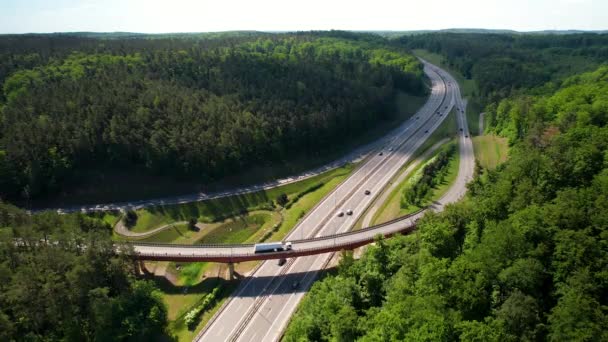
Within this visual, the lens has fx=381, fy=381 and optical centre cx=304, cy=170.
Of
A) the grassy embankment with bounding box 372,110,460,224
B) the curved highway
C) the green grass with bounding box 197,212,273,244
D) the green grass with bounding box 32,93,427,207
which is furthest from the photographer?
the green grass with bounding box 32,93,427,207

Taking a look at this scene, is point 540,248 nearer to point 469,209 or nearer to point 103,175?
point 469,209

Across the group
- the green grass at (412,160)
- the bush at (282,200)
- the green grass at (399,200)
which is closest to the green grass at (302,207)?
the bush at (282,200)

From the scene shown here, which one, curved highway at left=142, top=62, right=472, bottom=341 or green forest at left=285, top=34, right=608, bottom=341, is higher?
green forest at left=285, top=34, right=608, bottom=341

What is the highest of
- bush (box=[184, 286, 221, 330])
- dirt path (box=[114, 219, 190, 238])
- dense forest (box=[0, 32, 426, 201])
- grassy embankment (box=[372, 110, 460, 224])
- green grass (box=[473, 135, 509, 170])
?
dense forest (box=[0, 32, 426, 201])

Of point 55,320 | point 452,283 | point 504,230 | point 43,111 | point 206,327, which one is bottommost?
point 206,327

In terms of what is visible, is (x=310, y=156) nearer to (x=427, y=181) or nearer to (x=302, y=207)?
(x=302, y=207)

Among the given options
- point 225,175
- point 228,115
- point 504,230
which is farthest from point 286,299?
point 228,115

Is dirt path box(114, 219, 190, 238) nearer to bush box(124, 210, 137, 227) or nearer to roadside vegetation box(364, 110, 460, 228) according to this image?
A: bush box(124, 210, 137, 227)

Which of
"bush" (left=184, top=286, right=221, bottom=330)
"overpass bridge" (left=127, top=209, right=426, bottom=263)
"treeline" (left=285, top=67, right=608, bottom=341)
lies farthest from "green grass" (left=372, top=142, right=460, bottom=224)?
"bush" (left=184, top=286, right=221, bottom=330)
